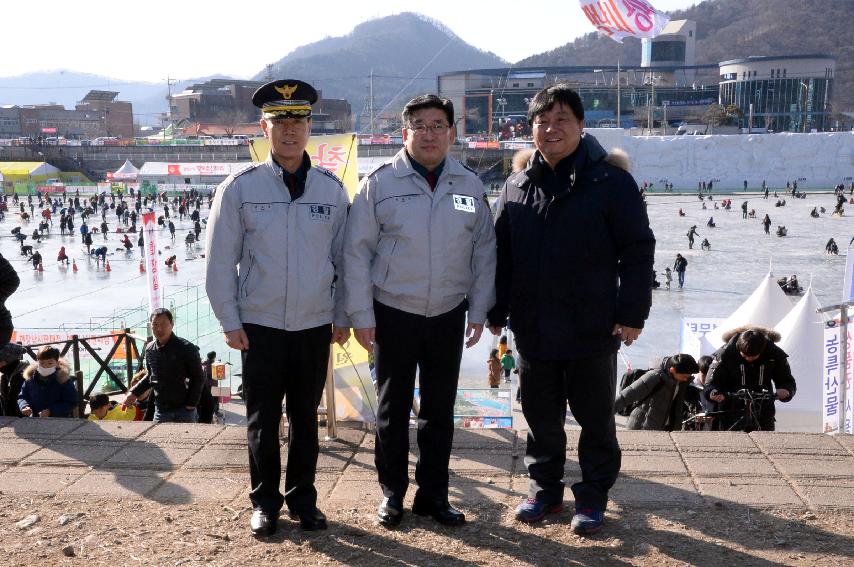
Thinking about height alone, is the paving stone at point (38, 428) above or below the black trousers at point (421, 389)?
below

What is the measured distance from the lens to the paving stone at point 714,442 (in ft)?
10.7

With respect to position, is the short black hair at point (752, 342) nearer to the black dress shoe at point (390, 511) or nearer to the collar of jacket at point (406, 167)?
the collar of jacket at point (406, 167)

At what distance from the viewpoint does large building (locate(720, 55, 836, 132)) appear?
7538cm

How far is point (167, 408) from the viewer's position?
4379 millimetres

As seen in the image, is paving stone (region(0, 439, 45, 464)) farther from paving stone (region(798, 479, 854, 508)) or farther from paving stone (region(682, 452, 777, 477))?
paving stone (region(798, 479, 854, 508))

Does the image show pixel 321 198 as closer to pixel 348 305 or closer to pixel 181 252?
pixel 348 305

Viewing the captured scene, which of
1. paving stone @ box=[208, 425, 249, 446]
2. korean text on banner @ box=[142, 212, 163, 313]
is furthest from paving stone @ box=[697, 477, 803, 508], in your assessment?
korean text on banner @ box=[142, 212, 163, 313]

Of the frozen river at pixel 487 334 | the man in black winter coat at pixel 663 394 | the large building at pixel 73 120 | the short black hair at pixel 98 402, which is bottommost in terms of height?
the frozen river at pixel 487 334

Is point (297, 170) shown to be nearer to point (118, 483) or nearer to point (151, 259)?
point (118, 483)

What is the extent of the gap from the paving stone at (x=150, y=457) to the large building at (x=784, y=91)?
256 ft

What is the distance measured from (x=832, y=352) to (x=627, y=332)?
9.49ft

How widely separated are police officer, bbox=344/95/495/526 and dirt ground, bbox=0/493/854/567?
0.13m

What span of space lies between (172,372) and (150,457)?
1.13 m

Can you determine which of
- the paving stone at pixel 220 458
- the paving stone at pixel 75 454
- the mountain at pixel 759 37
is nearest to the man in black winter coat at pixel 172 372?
the paving stone at pixel 75 454
